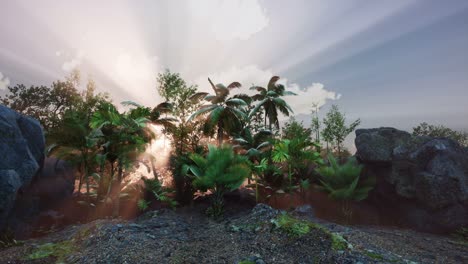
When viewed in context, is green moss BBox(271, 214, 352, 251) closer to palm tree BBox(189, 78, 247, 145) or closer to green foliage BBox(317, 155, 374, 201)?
green foliage BBox(317, 155, 374, 201)

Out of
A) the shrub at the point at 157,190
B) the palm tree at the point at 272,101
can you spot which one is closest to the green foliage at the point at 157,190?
the shrub at the point at 157,190

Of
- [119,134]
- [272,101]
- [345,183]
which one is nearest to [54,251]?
[119,134]

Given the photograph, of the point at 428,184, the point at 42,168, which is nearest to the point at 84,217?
the point at 42,168

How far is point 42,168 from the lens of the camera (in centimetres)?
940

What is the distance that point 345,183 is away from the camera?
33.4 feet

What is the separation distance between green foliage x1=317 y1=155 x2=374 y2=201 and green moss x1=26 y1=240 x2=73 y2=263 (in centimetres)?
915

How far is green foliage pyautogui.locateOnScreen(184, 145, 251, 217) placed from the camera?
901 cm

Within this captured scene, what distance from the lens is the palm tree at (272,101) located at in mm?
23141

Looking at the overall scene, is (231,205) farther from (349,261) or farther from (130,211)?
(349,261)

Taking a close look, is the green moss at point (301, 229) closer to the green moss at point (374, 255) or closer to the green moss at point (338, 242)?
the green moss at point (338, 242)

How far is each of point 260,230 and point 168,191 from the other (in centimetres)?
605

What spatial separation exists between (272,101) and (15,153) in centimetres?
1966

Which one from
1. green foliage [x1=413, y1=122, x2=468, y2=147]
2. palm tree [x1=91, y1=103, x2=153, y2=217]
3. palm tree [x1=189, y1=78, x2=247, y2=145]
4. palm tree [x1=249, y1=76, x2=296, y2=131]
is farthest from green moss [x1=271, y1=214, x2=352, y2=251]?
green foliage [x1=413, y1=122, x2=468, y2=147]

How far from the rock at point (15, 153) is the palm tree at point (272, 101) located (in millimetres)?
16689
